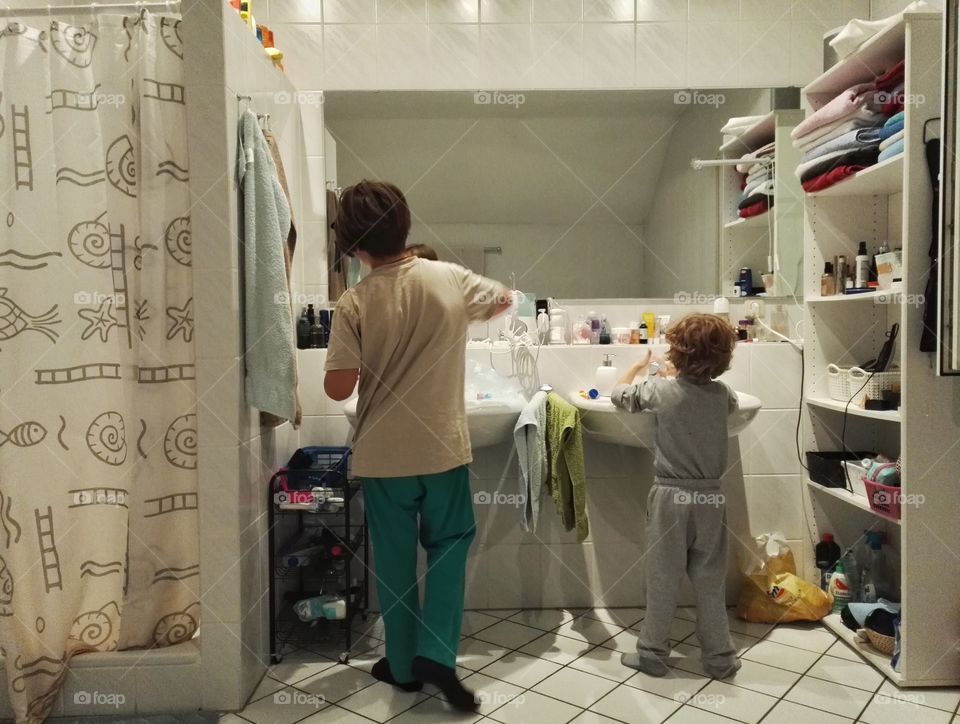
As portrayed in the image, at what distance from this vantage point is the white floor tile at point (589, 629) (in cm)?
252

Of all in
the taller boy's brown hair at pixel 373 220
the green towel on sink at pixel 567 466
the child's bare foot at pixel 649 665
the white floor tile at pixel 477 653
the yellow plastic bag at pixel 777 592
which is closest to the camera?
the taller boy's brown hair at pixel 373 220

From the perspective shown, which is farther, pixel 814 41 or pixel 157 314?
pixel 814 41

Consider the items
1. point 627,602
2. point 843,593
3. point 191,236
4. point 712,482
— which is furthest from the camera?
point 627,602

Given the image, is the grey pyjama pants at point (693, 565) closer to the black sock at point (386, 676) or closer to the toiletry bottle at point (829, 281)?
the black sock at point (386, 676)

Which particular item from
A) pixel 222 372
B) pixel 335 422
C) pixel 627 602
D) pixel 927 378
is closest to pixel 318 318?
pixel 335 422

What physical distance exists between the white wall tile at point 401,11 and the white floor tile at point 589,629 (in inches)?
90.6

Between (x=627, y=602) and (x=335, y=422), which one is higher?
(x=335, y=422)

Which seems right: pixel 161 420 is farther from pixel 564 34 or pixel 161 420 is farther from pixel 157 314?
pixel 564 34

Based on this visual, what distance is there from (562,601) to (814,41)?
→ 2.35m

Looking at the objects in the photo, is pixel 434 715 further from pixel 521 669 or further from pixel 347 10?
pixel 347 10

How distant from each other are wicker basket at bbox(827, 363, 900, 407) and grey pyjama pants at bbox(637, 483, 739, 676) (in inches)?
25.0

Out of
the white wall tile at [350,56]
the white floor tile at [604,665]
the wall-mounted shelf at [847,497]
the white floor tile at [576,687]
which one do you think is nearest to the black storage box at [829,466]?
the wall-mounted shelf at [847,497]

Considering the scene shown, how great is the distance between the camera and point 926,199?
6.64ft

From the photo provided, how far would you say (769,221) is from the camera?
9.44ft
